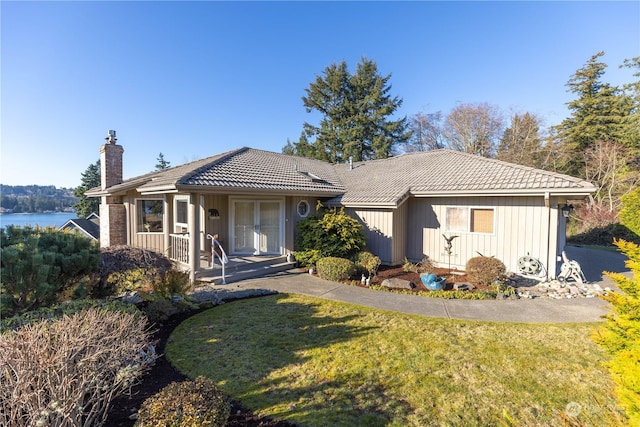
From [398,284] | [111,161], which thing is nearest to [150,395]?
[398,284]

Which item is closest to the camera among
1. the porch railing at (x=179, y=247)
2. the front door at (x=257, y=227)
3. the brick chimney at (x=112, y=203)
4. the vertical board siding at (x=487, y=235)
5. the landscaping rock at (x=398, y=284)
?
the landscaping rock at (x=398, y=284)

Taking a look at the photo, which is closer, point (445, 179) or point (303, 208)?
point (445, 179)

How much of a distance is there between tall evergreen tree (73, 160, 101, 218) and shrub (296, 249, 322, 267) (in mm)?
32047

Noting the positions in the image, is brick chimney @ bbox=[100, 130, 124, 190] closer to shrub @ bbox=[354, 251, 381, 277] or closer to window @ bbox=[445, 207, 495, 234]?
shrub @ bbox=[354, 251, 381, 277]

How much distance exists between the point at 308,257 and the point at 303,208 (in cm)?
239

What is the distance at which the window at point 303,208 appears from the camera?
12398 millimetres

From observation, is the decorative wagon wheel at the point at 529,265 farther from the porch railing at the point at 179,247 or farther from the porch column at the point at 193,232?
the porch railing at the point at 179,247

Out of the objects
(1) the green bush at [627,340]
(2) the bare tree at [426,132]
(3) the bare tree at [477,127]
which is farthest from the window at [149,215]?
(2) the bare tree at [426,132]

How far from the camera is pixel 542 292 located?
858cm

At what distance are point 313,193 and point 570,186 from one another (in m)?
8.44

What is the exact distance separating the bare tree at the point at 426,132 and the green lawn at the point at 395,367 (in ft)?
92.1

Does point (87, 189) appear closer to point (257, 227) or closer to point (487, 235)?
point (257, 227)

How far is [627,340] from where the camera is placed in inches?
110

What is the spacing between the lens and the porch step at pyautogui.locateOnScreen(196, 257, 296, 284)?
31.6 feet
